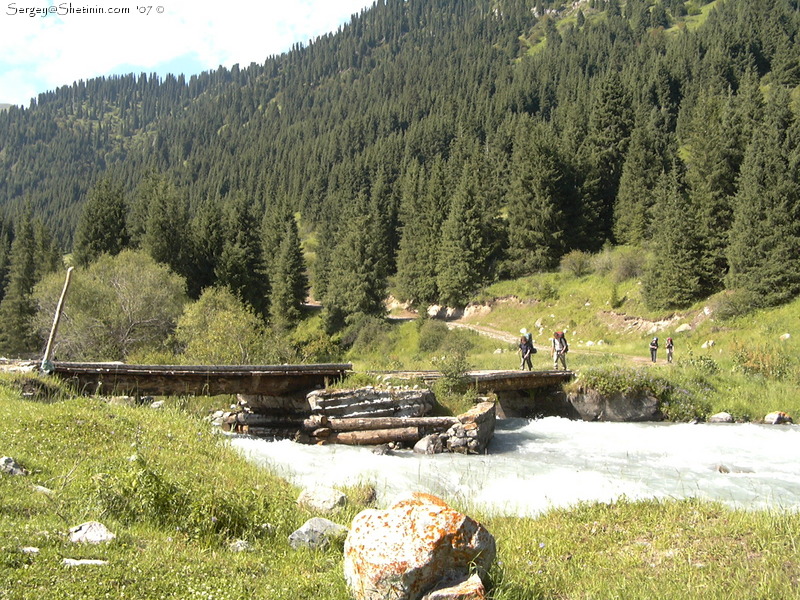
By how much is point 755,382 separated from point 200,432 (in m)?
24.1

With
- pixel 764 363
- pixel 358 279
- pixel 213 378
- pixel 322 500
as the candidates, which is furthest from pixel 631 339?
pixel 322 500

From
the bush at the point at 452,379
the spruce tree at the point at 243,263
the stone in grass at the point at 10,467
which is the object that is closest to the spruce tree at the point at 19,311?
the spruce tree at the point at 243,263

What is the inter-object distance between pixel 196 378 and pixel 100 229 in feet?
187

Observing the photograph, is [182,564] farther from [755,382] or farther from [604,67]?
[604,67]

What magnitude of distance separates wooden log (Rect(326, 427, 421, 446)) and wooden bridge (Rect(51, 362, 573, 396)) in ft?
8.91

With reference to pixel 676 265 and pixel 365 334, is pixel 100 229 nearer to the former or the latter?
pixel 365 334

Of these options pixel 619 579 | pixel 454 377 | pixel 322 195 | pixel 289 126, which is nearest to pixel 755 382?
pixel 454 377

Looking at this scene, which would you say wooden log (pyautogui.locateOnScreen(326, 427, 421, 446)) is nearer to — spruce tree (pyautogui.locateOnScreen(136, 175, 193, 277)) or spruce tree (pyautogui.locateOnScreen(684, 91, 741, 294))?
spruce tree (pyautogui.locateOnScreen(684, 91, 741, 294))

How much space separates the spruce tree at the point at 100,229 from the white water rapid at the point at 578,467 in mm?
58216

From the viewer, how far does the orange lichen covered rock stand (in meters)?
5.75

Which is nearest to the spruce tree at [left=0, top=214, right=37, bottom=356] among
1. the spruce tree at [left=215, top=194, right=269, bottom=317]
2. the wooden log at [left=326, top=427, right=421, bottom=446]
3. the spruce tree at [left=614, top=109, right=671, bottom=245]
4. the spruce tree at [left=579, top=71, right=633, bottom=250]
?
the spruce tree at [left=215, top=194, right=269, bottom=317]

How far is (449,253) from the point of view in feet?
224

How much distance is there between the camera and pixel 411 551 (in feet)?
19.2

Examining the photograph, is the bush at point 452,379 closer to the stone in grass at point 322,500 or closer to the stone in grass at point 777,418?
the stone in grass at point 777,418
